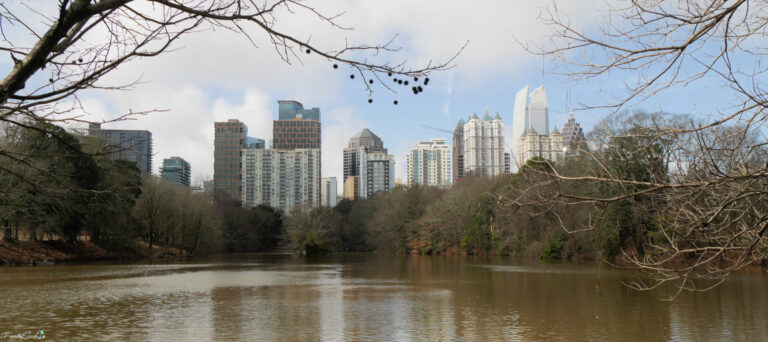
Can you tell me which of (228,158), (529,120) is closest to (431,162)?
(228,158)

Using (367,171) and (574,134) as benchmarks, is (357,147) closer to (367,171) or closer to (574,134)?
(367,171)

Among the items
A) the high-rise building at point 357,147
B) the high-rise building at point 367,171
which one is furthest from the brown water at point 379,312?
the high-rise building at point 357,147

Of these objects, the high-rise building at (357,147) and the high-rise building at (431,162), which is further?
the high-rise building at (357,147)

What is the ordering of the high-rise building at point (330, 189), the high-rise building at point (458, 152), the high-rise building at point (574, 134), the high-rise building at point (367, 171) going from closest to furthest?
the high-rise building at point (574, 134) → the high-rise building at point (458, 152) → the high-rise building at point (367, 171) → the high-rise building at point (330, 189)

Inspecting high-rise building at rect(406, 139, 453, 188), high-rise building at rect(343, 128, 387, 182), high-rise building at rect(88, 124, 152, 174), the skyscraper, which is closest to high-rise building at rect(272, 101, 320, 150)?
high-rise building at rect(343, 128, 387, 182)

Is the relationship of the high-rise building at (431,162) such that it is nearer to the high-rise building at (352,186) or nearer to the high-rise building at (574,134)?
the high-rise building at (352,186)

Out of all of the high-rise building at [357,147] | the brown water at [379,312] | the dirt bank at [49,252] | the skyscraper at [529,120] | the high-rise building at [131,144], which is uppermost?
the high-rise building at [357,147]
